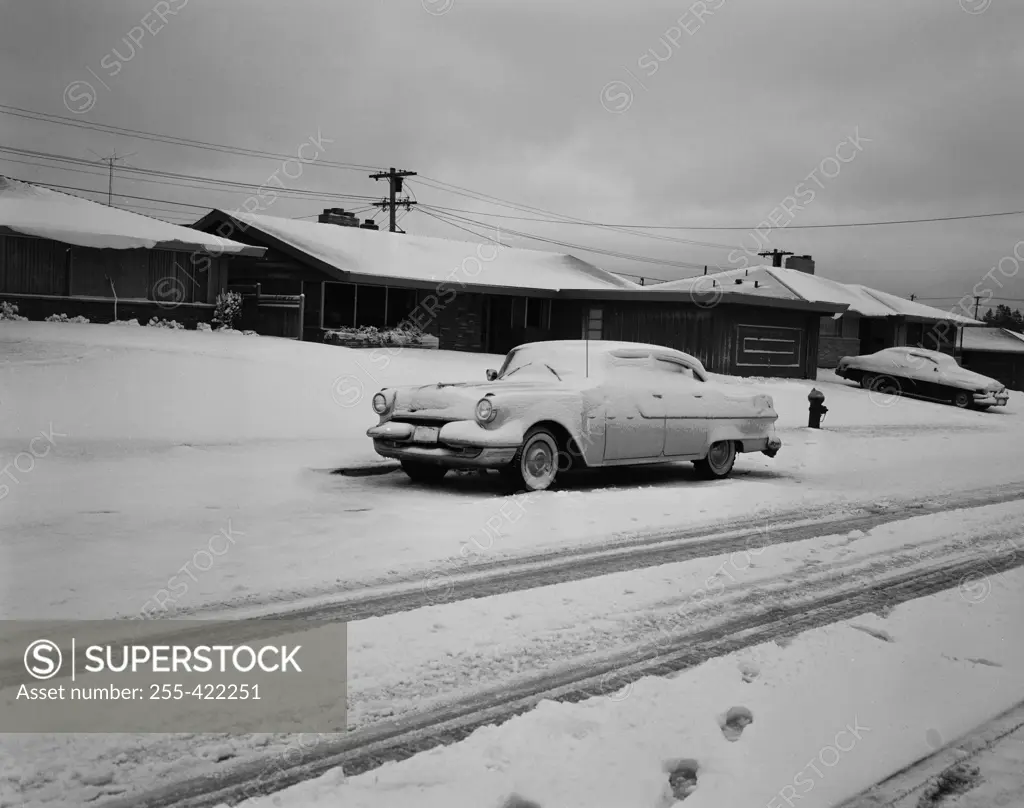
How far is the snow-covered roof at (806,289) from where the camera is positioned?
1358 inches

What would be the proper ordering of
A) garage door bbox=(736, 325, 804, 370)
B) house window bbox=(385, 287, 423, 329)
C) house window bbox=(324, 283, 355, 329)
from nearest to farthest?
house window bbox=(324, 283, 355, 329) < house window bbox=(385, 287, 423, 329) < garage door bbox=(736, 325, 804, 370)

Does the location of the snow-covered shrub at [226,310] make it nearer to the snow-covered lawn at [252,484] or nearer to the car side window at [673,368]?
the snow-covered lawn at [252,484]

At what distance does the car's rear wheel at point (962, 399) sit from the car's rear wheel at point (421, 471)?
23.4m

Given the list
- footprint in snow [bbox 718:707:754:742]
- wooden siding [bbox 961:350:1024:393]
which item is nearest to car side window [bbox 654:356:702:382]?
footprint in snow [bbox 718:707:754:742]

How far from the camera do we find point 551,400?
9414 millimetres

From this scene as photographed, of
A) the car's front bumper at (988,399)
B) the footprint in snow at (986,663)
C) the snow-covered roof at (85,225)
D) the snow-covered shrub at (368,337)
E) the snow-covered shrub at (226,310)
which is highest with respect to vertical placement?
the snow-covered roof at (85,225)

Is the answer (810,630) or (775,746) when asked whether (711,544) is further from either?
(775,746)

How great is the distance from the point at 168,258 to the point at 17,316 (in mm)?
3995

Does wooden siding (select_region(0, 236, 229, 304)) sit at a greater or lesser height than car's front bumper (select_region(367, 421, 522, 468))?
greater

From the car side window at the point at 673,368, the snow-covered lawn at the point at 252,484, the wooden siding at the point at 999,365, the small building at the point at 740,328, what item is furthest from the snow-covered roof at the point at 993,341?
the car side window at the point at 673,368

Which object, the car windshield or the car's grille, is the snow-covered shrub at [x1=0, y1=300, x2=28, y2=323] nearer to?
the car windshield

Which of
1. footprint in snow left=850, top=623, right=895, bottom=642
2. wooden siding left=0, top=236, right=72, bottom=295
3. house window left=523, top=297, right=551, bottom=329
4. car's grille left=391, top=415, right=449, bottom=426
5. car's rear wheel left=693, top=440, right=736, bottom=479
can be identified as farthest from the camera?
house window left=523, top=297, right=551, bottom=329

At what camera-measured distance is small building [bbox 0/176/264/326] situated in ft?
72.3

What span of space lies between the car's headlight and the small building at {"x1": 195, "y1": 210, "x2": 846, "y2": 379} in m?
17.4
